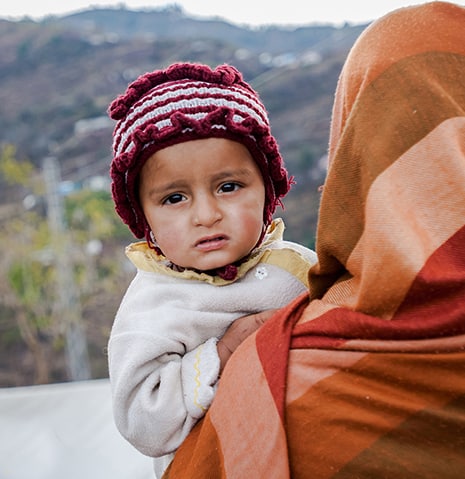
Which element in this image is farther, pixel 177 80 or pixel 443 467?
pixel 177 80

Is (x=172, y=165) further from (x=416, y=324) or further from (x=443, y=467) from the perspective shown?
(x=443, y=467)

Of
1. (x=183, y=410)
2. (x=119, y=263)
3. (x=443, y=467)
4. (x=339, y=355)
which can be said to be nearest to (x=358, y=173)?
(x=339, y=355)

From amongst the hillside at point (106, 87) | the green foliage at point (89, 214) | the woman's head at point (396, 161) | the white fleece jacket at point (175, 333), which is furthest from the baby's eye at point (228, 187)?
the hillside at point (106, 87)

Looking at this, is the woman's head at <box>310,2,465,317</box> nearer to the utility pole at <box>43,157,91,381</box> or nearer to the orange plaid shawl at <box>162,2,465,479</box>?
the orange plaid shawl at <box>162,2,465,479</box>

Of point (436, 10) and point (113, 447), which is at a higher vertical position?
A: point (436, 10)

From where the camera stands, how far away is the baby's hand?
3.75 feet

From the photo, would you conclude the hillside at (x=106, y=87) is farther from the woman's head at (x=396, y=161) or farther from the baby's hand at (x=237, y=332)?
the woman's head at (x=396, y=161)

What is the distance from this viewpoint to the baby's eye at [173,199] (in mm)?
1204

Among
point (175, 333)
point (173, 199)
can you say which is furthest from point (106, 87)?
point (175, 333)

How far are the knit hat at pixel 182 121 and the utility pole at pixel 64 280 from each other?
691 cm

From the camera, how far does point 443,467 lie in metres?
0.81

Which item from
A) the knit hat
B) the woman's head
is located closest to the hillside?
the knit hat

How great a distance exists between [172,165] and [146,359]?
35 cm

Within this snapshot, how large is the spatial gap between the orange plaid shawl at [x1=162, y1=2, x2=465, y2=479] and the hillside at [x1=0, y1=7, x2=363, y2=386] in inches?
355
